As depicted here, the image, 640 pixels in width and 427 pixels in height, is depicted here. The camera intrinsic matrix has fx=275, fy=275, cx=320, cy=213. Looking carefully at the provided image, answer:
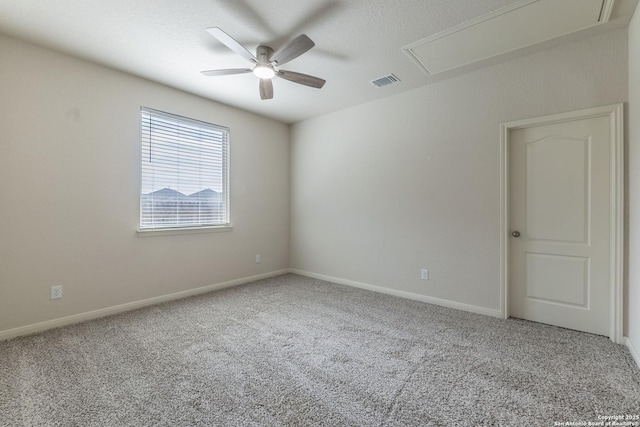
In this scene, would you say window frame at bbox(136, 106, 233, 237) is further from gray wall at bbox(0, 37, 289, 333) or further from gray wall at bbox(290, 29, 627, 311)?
gray wall at bbox(290, 29, 627, 311)

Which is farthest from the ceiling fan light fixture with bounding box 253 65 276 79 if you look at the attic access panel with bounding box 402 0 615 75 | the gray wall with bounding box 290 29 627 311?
the gray wall with bounding box 290 29 627 311

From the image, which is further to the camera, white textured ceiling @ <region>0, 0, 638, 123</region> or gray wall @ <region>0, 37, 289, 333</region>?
gray wall @ <region>0, 37, 289, 333</region>

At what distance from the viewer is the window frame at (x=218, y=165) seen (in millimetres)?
3299

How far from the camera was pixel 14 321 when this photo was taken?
2.51 metres

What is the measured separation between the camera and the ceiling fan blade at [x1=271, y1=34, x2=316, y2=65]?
2089mm

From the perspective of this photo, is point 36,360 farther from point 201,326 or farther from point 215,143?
point 215,143

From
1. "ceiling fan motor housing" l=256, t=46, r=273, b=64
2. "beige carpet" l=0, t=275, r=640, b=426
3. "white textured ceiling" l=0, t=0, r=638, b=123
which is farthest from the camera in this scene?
"ceiling fan motor housing" l=256, t=46, r=273, b=64

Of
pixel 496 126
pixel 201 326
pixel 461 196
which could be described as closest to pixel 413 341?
pixel 461 196

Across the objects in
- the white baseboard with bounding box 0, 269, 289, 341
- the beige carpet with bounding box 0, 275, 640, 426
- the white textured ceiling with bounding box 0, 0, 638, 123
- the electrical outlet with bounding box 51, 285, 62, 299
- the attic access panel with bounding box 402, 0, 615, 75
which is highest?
the white textured ceiling with bounding box 0, 0, 638, 123

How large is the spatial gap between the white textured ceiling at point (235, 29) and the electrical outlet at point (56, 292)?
7.64ft

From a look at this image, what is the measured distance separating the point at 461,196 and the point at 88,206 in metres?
4.11

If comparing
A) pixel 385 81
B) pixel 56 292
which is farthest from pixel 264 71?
pixel 56 292

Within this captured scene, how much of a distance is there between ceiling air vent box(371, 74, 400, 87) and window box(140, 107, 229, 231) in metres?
2.26

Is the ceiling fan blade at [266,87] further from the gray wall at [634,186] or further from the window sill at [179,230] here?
the gray wall at [634,186]
